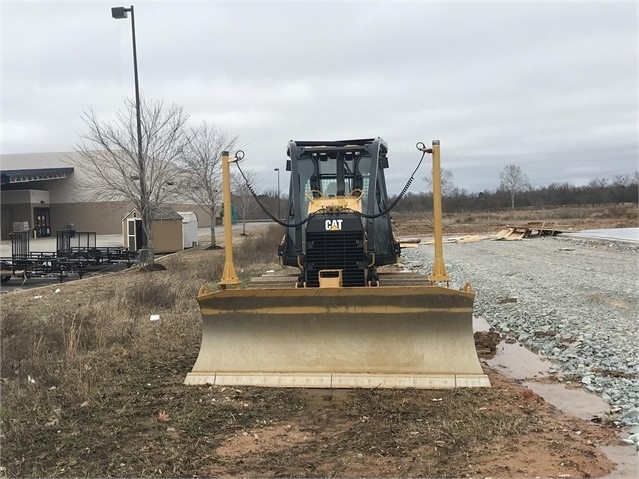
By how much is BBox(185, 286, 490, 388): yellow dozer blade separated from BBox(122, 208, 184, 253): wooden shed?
23242 mm

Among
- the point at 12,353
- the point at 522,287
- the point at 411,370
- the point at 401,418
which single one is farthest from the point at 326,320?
the point at 522,287

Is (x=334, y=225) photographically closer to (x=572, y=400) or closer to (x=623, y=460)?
(x=572, y=400)

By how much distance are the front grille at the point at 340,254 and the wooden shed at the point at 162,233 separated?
22787mm

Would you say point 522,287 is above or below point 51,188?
below

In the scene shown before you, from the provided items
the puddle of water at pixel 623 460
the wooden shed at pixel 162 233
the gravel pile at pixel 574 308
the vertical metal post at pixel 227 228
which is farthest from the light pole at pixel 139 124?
the puddle of water at pixel 623 460

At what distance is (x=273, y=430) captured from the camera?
5.13 m

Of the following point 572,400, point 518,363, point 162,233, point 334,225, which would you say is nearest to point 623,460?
point 572,400

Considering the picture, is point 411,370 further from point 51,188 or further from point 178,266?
point 51,188

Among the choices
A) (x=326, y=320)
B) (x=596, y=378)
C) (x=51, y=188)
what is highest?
(x=51, y=188)

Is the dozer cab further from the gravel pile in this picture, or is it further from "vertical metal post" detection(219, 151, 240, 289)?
the gravel pile

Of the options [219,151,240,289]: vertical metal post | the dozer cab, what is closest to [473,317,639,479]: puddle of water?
the dozer cab

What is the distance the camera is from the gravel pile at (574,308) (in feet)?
22.4

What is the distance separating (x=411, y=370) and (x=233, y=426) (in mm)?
2093

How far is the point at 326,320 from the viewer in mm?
6512
